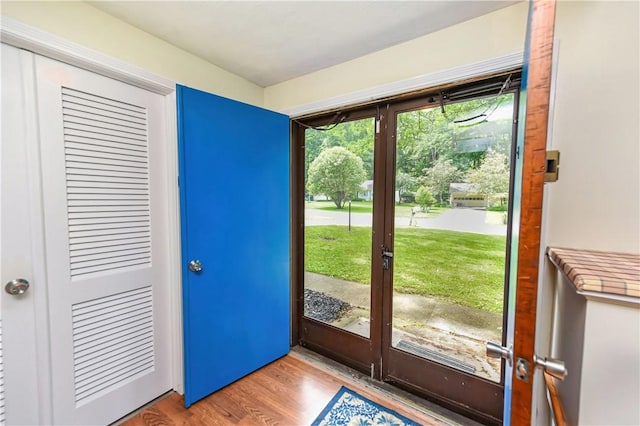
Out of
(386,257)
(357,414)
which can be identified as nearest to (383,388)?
(357,414)

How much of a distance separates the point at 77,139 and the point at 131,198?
0.39 m

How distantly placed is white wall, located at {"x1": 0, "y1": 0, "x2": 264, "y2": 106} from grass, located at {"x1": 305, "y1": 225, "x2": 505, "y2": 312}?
1.54 m

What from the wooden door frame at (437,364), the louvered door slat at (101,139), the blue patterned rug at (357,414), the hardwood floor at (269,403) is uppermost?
the louvered door slat at (101,139)

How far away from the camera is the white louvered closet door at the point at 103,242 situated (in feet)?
4.25

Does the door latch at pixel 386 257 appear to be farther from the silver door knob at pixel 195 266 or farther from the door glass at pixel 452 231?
the silver door knob at pixel 195 266

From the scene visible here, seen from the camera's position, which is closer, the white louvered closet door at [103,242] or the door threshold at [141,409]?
the white louvered closet door at [103,242]

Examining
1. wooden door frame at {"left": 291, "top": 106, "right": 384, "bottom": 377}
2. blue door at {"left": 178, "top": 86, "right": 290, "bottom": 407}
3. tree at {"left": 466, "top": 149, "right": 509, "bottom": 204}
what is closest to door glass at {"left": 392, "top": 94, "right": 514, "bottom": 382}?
tree at {"left": 466, "top": 149, "right": 509, "bottom": 204}

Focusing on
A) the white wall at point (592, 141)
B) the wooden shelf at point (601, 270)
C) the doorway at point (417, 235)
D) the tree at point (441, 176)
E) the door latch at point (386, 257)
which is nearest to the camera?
the wooden shelf at point (601, 270)

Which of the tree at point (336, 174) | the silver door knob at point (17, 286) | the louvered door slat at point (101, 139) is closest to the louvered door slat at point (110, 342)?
the silver door knob at point (17, 286)

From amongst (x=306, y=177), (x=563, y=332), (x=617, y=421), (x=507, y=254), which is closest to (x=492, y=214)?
(x=507, y=254)

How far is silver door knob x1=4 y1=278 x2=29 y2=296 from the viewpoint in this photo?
3.83 ft

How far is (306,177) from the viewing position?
229 centimetres

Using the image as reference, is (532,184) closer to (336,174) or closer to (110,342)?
(336,174)

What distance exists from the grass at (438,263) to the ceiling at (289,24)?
4.10 ft
